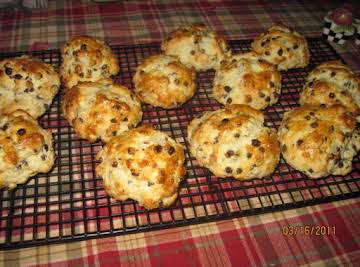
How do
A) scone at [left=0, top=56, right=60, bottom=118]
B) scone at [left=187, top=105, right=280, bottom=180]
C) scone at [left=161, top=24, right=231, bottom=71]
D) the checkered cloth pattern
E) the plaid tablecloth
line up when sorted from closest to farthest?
the plaid tablecloth, scone at [left=187, top=105, right=280, bottom=180], scone at [left=0, top=56, right=60, bottom=118], scone at [left=161, top=24, right=231, bottom=71], the checkered cloth pattern

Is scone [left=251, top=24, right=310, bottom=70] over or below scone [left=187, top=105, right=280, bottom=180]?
over

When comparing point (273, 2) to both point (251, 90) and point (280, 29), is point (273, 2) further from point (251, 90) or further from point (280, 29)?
point (251, 90)


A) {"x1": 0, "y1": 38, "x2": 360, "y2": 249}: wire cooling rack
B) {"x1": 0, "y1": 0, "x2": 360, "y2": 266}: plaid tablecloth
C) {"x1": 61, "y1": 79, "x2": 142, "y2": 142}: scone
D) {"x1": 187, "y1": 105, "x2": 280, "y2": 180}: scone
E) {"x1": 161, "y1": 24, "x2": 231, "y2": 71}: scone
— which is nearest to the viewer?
{"x1": 0, "y1": 38, "x2": 360, "y2": 249}: wire cooling rack

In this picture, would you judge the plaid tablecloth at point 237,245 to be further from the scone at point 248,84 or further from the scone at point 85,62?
the scone at point 85,62

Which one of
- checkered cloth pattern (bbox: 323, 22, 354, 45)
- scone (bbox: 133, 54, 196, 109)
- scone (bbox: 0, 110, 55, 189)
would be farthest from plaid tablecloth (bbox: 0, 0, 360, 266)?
checkered cloth pattern (bbox: 323, 22, 354, 45)

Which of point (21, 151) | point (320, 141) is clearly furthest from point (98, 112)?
point (320, 141)
